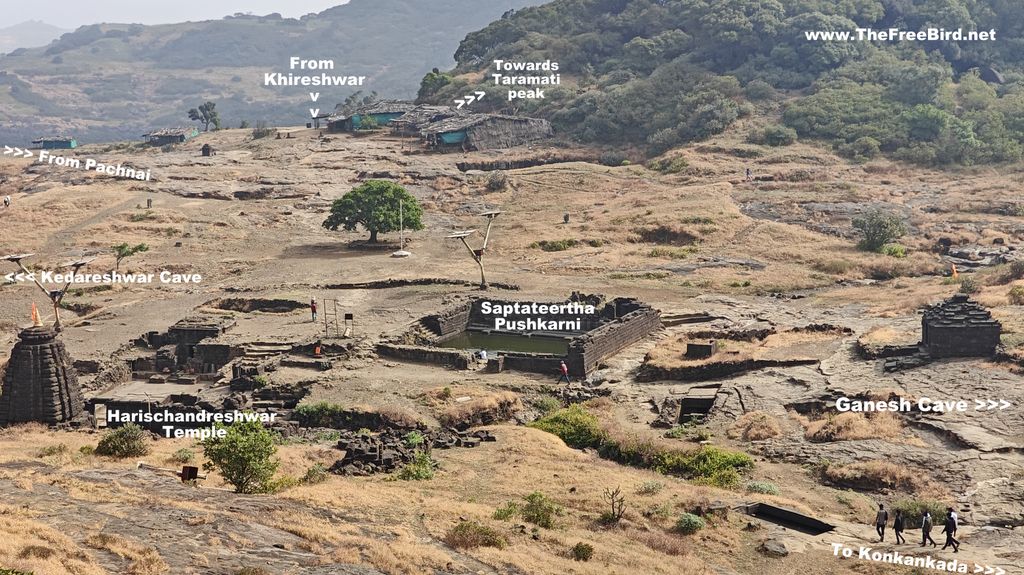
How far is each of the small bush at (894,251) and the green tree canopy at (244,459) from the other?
45.0 metres

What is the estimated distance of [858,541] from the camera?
2600 centimetres

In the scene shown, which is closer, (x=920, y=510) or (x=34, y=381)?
(x=920, y=510)

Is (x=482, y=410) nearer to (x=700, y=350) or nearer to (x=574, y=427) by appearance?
(x=574, y=427)

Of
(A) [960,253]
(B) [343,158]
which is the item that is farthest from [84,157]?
(A) [960,253]

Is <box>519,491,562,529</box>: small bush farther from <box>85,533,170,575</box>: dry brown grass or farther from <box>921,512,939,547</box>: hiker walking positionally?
<box>85,533,170,575</box>: dry brown grass

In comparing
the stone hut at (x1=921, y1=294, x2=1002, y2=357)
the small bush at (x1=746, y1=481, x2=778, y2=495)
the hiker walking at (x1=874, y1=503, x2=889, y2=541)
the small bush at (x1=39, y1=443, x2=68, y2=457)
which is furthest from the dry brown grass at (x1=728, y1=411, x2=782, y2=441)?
the small bush at (x1=39, y1=443, x2=68, y2=457)

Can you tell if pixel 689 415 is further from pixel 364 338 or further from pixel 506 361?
pixel 364 338

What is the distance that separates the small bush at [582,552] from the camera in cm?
2377

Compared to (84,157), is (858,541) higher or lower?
lower

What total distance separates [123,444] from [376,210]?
132 ft

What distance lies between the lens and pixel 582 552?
78.2 feet

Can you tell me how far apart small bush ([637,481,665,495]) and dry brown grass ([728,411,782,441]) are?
6.18 m

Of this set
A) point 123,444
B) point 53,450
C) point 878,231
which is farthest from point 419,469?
point 878,231

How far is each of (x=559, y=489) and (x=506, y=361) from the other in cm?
1507
